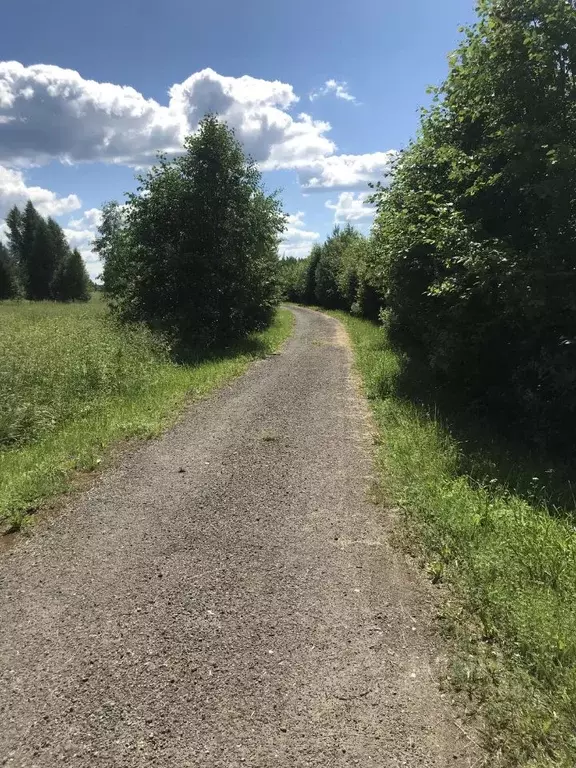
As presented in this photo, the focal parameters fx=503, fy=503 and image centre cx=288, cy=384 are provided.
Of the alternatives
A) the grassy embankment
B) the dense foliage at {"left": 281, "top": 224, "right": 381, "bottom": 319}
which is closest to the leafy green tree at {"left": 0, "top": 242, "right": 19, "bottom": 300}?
the dense foliage at {"left": 281, "top": 224, "right": 381, "bottom": 319}

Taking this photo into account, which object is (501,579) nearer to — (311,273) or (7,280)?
(311,273)

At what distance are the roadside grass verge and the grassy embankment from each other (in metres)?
4.01

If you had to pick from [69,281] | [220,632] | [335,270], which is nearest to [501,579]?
[220,632]

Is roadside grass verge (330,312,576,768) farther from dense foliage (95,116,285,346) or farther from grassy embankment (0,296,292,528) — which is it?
dense foliage (95,116,285,346)

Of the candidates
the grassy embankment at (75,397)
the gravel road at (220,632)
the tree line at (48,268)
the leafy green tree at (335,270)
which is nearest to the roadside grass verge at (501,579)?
the gravel road at (220,632)

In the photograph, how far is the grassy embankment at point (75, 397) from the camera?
6262 mm

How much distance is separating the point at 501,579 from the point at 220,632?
2.18 meters

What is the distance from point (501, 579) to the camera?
3.92 meters

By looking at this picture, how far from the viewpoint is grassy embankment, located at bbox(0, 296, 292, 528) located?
20.5ft

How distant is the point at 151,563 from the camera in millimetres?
4367

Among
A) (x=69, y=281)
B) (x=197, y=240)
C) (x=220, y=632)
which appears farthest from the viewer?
(x=69, y=281)

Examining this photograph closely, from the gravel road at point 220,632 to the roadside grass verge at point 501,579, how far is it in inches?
10.1

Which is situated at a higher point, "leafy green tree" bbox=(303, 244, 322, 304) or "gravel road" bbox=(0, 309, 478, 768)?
"leafy green tree" bbox=(303, 244, 322, 304)

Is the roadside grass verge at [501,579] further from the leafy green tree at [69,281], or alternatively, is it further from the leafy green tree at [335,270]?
the leafy green tree at [69,281]
